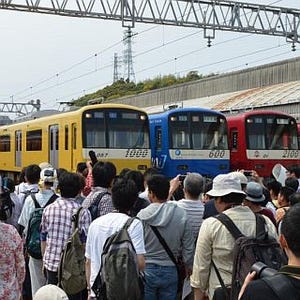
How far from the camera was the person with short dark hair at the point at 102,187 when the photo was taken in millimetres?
5344

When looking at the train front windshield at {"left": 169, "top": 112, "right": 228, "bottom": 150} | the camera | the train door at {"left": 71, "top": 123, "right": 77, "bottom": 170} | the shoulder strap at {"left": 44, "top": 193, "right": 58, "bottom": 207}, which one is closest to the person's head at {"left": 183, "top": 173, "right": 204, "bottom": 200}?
the shoulder strap at {"left": 44, "top": 193, "right": 58, "bottom": 207}

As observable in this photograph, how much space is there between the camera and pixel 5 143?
84.2ft

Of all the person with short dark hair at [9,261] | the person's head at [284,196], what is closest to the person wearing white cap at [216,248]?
the person with short dark hair at [9,261]

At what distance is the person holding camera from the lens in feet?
7.57

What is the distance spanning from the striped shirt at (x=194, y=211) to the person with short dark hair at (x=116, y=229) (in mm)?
1035

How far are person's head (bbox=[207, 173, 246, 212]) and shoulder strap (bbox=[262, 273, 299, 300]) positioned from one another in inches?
72.7

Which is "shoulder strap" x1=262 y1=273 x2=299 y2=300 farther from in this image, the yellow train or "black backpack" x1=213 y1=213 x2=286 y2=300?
the yellow train

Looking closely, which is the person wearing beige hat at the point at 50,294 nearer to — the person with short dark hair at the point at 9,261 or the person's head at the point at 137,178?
the person with short dark hair at the point at 9,261

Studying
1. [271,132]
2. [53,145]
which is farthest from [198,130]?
[53,145]

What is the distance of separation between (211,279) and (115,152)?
1213 centimetres

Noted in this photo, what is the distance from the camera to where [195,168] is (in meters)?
17.1

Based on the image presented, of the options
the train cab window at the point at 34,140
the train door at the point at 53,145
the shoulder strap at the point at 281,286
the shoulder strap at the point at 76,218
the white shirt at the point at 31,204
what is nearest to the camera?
the shoulder strap at the point at 281,286

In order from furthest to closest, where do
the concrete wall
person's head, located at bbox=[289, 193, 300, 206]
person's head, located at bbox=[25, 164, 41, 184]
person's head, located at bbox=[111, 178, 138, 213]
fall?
the concrete wall, person's head, located at bbox=[25, 164, 41, 184], person's head, located at bbox=[289, 193, 300, 206], person's head, located at bbox=[111, 178, 138, 213]

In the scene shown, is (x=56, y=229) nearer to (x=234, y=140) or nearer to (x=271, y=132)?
(x=234, y=140)
